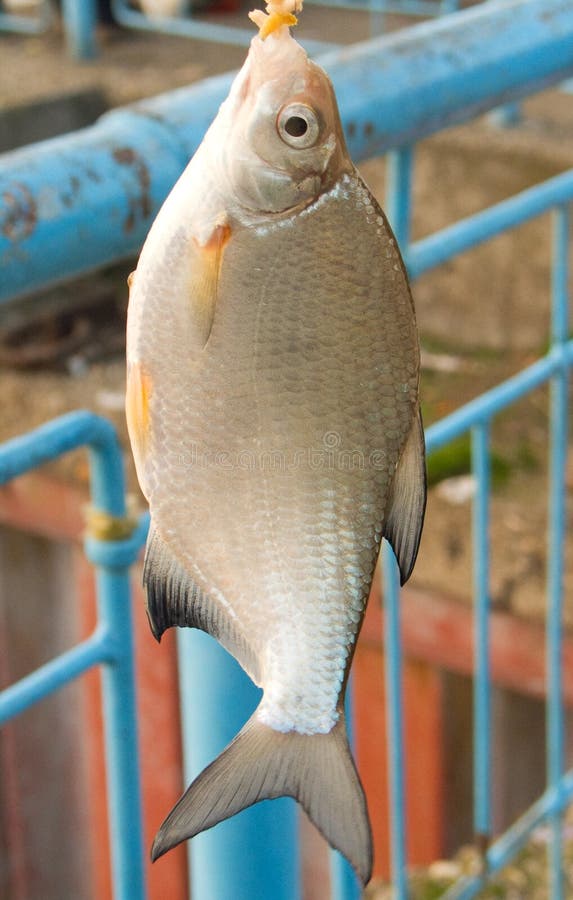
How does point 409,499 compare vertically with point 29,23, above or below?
below

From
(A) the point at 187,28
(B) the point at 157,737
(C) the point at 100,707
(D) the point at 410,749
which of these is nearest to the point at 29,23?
(A) the point at 187,28

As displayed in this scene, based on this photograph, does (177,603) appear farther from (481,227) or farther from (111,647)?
(481,227)

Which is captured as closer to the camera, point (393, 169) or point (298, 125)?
point (298, 125)

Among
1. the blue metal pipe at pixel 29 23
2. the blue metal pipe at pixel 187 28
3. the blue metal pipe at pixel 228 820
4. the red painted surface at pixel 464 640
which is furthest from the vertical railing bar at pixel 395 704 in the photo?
the blue metal pipe at pixel 29 23

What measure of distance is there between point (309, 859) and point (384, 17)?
357 centimetres

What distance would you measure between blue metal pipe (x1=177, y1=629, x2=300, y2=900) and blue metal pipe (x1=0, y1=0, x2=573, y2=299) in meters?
0.32

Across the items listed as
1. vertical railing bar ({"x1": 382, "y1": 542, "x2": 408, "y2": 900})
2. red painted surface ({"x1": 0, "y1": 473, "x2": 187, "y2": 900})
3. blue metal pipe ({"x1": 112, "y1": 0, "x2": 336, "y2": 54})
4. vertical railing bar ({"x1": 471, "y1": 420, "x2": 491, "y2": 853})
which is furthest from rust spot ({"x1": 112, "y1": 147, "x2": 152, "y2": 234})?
blue metal pipe ({"x1": 112, "y1": 0, "x2": 336, "y2": 54})

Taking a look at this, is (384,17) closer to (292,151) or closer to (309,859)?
(309,859)

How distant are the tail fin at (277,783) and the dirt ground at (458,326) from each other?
203 centimetres

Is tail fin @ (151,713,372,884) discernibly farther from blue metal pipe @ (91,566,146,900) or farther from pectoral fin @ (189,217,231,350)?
blue metal pipe @ (91,566,146,900)

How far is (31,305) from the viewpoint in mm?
4137

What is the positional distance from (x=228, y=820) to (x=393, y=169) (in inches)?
24.7

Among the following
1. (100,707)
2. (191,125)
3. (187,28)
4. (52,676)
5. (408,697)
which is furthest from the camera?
(187,28)

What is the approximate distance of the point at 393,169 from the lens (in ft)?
4.45
